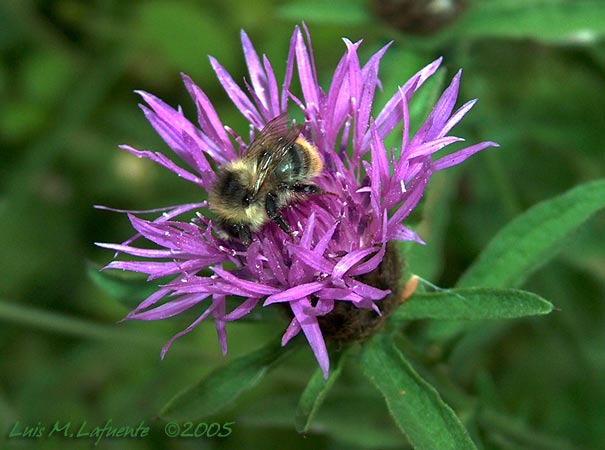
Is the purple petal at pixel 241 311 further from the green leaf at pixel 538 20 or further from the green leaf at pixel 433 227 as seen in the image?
the green leaf at pixel 538 20

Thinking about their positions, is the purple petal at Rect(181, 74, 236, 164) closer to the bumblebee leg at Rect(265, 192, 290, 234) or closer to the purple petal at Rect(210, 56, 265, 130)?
the purple petal at Rect(210, 56, 265, 130)

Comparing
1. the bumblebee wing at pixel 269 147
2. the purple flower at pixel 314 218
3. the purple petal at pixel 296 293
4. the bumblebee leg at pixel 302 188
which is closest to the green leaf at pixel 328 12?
the purple flower at pixel 314 218

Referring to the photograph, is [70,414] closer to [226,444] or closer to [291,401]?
[226,444]

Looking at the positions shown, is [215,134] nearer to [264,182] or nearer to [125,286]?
[264,182]

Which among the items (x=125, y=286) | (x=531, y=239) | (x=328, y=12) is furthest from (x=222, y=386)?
(x=328, y=12)

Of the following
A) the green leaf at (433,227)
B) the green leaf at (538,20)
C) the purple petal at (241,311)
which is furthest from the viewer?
the green leaf at (538,20)

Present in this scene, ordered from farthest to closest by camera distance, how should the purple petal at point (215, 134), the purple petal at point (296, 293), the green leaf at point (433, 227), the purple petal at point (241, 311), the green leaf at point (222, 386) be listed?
the green leaf at point (433, 227)
the purple petal at point (215, 134)
the green leaf at point (222, 386)
the purple petal at point (241, 311)
the purple petal at point (296, 293)

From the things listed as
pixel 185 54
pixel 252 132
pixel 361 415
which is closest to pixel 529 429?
pixel 361 415
